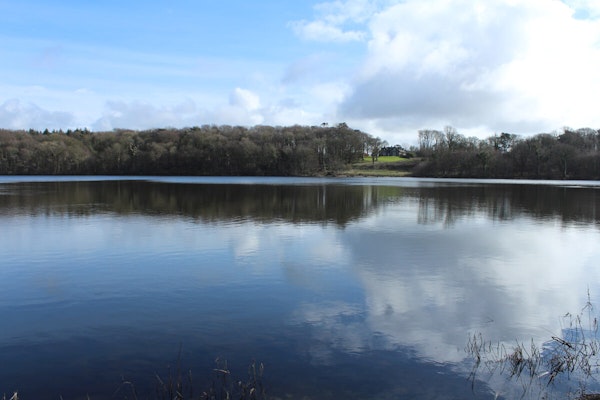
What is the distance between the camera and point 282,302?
11086 mm

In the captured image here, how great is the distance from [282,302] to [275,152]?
11997 centimetres

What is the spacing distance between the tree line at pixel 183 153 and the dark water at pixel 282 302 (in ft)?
354

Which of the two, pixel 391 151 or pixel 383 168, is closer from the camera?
pixel 383 168

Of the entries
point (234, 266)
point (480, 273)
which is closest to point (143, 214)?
point (234, 266)

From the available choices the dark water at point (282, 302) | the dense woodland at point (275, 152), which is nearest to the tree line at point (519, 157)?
the dense woodland at point (275, 152)

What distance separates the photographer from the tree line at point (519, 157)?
343 feet

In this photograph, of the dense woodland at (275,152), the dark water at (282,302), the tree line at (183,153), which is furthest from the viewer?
the tree line at (183,153)

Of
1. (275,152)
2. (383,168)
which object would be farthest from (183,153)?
(383,168)

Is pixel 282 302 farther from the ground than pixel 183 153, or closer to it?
closer to it

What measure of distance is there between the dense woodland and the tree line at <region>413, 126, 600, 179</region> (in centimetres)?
22

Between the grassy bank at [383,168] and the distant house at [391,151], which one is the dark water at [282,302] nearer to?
the grassy bank at [383,168]

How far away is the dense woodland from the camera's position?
112938 mm

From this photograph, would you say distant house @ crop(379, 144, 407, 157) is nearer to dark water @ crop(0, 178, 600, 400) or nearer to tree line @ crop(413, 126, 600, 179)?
tree line @ crop(413, 126, 600, 179)

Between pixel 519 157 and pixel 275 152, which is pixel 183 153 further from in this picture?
pixel 519 157
